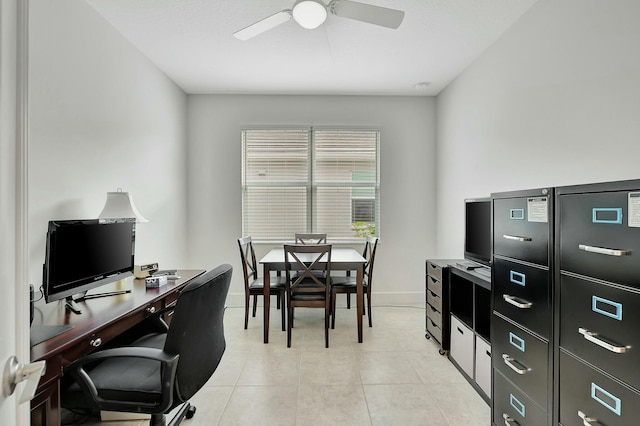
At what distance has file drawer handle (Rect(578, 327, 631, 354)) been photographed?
1.08 meters

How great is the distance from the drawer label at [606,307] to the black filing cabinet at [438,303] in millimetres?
1657

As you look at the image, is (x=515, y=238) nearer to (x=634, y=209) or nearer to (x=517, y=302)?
(x=517, y=302)

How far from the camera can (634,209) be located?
3.51 ft

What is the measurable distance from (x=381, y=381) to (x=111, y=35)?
3.42 m

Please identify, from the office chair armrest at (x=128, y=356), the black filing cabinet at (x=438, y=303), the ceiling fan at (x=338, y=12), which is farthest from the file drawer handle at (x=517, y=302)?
the ceiling fan at (x=338, y=12)

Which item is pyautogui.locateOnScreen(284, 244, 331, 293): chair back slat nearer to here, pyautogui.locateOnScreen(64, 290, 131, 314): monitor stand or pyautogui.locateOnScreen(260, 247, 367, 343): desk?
pyautogui.locateOnScreen(260, 247, 367, 343): desk

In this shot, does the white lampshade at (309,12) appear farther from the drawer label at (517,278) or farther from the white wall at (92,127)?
the drawer label at (517,278)

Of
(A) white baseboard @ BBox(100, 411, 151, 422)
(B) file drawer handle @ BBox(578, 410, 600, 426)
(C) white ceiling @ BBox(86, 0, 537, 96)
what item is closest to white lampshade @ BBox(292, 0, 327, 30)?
(C) white ceiling @ BBox(86, 0, 537, 96)

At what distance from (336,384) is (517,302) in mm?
1434

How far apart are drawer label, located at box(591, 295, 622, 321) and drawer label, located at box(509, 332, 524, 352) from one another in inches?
19.0

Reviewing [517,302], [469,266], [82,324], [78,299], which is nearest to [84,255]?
[78,299]

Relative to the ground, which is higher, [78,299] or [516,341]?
[78,299]

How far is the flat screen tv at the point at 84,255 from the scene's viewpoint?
1685 millimetres

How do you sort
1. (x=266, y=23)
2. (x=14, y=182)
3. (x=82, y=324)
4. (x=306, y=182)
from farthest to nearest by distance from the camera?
(x=306, y=182), (x=266, y=23), (x=82, y=324), (x=14, y=182)
